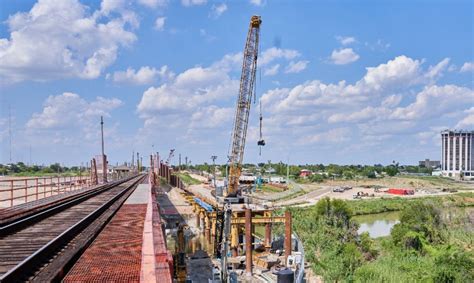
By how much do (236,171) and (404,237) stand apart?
70.0ft

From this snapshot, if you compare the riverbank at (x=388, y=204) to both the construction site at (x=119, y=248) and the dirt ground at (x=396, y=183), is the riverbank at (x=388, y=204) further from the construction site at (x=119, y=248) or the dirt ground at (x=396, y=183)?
the dirt ground at (x=396, y=183)

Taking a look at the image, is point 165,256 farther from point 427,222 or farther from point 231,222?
point 427,222

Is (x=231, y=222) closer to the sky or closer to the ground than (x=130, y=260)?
closer to the ground

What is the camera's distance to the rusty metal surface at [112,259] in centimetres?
634

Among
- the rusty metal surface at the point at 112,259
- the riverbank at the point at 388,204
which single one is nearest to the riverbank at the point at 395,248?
the rusty metal surface at the point at 112,259

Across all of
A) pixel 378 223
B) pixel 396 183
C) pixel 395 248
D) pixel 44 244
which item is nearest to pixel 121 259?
pixel 44 244

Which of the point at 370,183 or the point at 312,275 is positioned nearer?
the point at 312,275

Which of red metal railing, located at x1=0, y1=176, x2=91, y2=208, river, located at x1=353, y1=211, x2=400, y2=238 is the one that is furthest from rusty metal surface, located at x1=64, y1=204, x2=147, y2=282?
river, located at x1=353, y1=211, x2=400, y2=238

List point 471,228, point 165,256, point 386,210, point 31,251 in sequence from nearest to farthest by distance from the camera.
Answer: point 165,256, point 31,251, point 471,228, point 386,210

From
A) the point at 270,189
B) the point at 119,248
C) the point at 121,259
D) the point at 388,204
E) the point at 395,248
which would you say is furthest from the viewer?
the point at 270,189

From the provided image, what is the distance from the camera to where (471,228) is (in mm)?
53062

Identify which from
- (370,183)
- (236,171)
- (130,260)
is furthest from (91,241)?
(370,183)

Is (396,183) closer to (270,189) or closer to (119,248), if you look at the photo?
(270,189)

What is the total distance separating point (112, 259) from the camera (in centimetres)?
755
